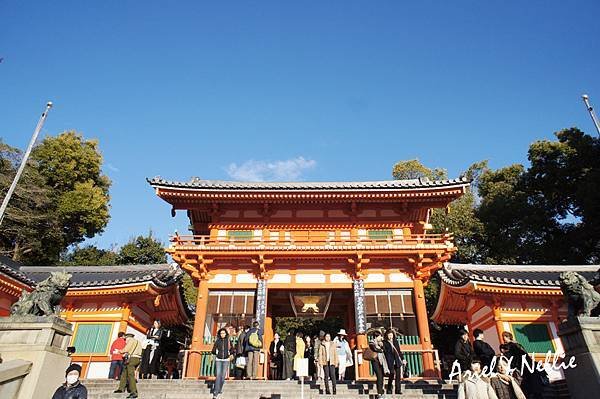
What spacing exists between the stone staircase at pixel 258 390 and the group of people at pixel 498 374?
146 centimetres

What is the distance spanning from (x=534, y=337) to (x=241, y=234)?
504 inches

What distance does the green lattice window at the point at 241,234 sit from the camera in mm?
16281

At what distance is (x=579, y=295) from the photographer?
24.6ft

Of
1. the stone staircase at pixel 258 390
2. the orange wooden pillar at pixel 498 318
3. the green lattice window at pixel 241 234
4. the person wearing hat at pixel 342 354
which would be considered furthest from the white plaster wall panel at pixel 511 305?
the green lattice window at pixel 241 234

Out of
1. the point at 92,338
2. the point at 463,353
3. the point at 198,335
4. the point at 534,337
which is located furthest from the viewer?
the point at 92,338

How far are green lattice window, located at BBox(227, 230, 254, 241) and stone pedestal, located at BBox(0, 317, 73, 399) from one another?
927 cm

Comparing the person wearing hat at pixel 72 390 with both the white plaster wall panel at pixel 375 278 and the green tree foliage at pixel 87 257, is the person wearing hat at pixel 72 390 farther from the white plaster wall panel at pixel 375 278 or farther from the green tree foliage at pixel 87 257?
the green tree foliage at pixel 87 257

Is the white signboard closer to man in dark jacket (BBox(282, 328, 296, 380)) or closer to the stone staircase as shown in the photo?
the stone staircase

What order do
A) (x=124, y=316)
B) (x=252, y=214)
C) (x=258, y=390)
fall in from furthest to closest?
(x=252, y=214)
(x=124, y=316)
(x=258, y=390)

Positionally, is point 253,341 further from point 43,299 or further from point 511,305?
point 511,305

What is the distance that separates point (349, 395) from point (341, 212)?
879 cm

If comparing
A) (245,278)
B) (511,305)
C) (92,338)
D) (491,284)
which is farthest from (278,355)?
(511,305)

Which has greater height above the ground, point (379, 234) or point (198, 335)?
point (379, 234)

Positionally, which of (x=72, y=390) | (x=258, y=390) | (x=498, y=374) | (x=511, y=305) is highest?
(x=511, y=305)
